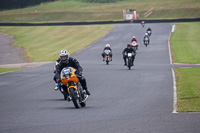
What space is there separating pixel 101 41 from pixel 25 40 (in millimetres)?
12150

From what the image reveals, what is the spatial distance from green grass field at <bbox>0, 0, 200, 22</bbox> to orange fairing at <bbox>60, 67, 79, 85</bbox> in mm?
79705

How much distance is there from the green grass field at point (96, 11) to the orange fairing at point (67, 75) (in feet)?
261

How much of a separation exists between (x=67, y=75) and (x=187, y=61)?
901 inches

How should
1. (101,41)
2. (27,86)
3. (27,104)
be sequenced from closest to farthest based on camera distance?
1. (27,104)
2. (27,86)
3. (101,41)

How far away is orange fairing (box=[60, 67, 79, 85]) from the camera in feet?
36.5

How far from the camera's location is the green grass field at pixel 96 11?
95250 mm

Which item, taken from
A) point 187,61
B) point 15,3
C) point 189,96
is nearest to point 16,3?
point 15,3

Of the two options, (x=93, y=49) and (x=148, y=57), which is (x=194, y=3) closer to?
(x=93, y=49)

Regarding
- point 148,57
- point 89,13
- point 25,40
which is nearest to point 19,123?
point 148,57

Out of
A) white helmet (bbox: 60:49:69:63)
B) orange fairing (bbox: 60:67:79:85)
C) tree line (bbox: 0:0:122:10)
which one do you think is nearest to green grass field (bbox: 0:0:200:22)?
tree line (bbox: 0:0:122:10)

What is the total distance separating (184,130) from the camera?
25.0 ft

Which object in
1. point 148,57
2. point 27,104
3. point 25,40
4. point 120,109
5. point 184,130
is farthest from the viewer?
point 25,40

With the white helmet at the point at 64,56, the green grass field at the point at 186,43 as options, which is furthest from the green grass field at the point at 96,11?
the white helmet at the point at 64,56

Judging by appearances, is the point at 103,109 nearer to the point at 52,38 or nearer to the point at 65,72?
the point at 65,72
